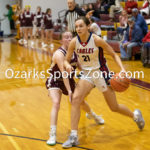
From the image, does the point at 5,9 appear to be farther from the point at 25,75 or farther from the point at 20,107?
the point at 20,107

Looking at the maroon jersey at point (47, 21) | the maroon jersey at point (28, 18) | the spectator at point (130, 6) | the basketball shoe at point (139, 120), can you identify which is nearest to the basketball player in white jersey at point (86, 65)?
the basketball shoe at point (139, 120)

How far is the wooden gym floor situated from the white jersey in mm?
916

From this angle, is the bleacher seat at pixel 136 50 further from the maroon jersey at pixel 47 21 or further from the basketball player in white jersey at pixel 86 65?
the maroon jersey at pixel 47 21

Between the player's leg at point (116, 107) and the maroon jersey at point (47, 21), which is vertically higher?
the maroon jersey at point (47, 21)

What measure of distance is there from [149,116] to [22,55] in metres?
7.24

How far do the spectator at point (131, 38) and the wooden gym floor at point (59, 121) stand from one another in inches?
90.2

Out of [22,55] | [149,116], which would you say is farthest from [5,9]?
[149,116]

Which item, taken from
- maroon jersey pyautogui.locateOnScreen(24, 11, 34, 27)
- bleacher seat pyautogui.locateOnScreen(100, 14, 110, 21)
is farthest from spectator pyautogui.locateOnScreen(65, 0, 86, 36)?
maroon jersey pyautogui.locateOnScreen(24, 11, 34, 27)

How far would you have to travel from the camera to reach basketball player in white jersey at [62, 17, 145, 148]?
3.60 metres

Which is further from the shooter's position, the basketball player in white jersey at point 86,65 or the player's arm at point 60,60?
the player's arm at point 60,60

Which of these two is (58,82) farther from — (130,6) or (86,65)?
(130,6)

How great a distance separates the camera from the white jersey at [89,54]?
3.67 metres

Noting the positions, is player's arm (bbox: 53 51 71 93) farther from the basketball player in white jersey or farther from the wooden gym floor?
the wooden gym floor

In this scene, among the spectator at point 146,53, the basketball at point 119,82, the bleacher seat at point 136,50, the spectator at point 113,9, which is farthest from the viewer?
the spectator at point 113,9
